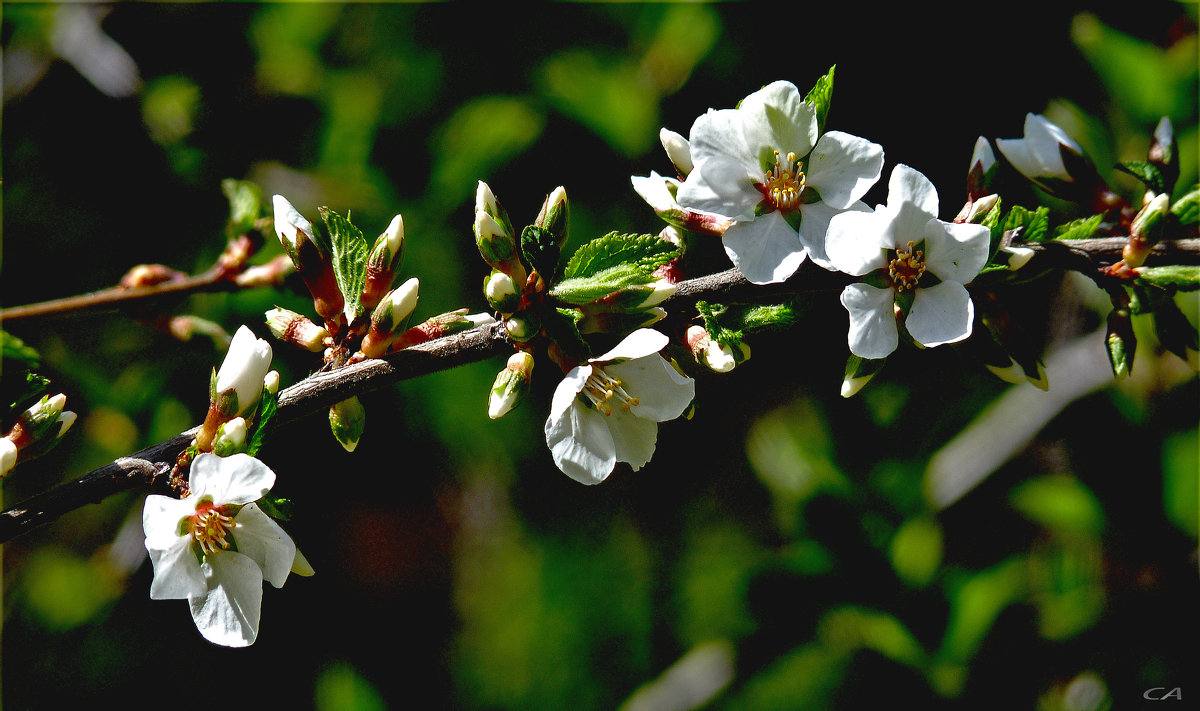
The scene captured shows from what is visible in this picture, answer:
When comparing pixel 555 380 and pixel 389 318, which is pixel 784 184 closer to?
pixel 389 318

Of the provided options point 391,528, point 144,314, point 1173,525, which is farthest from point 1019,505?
point 391,528

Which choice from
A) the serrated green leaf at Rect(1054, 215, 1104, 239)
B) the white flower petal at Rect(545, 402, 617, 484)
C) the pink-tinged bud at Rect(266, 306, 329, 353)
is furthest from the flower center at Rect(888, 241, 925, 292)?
the pink-tinged bud at Rect(266, 306, 329, 353)

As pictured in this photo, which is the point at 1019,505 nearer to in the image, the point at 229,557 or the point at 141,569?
the point at 229,557

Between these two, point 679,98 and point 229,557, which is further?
point 679,98

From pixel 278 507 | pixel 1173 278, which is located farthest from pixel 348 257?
pixel 1173 278

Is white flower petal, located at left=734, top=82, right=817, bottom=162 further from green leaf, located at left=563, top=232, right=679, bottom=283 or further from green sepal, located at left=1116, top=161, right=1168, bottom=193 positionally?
green sepal, located at left=1116, top=161, right=1168, bottom=193

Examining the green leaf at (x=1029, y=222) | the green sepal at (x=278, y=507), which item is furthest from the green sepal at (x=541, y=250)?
the green leaf at (x=1029, y=222)
